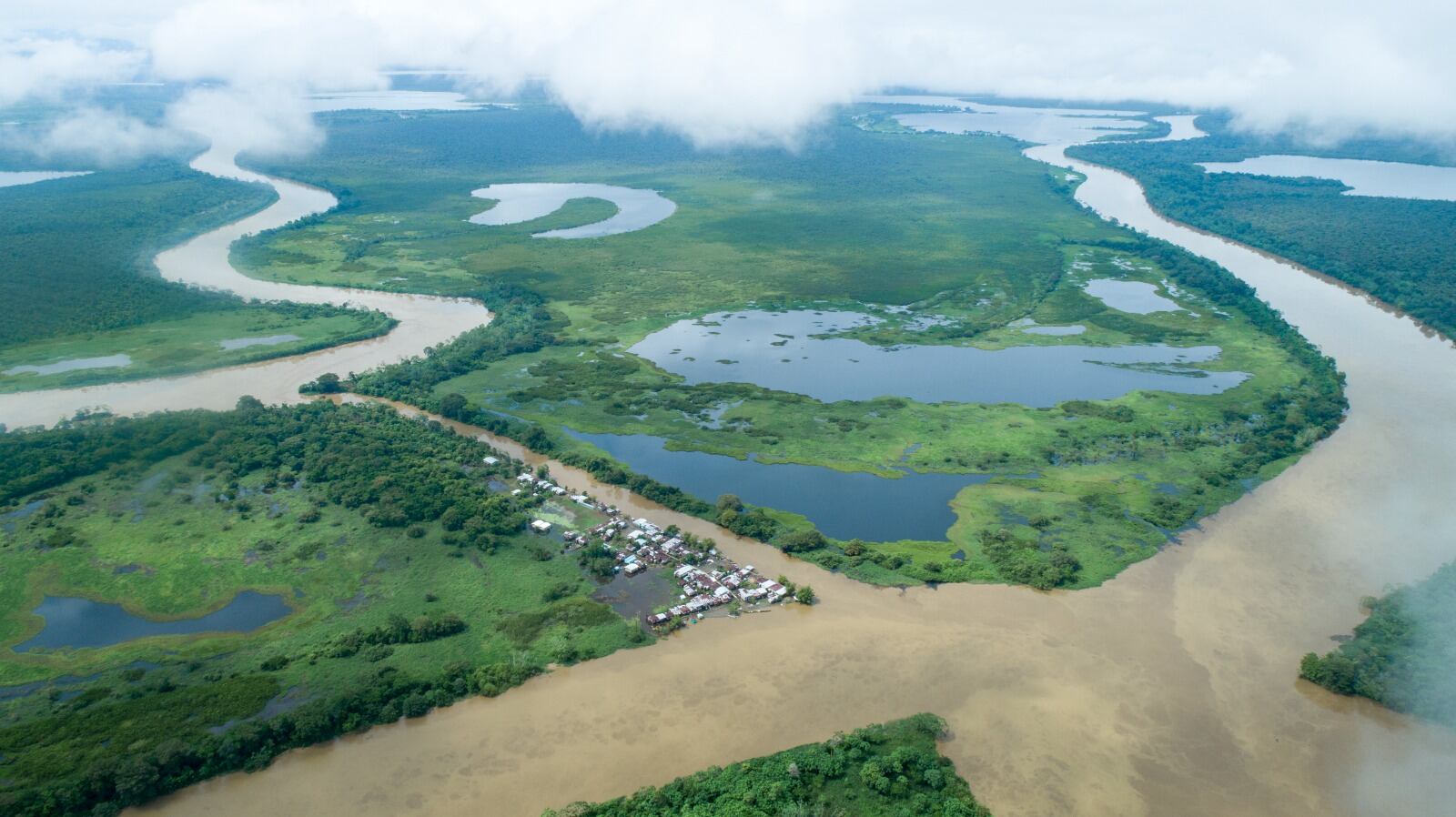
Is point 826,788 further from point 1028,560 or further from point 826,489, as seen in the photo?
point 826,489

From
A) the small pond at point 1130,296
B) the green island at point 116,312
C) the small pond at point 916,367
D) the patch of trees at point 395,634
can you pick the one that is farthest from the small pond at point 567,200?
the patch of trees at point 395,634

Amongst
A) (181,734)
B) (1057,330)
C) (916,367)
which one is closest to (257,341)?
(181,734)

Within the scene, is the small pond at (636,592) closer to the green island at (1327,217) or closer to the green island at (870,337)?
the green island at (870,337)

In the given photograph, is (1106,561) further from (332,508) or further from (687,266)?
(687,266)

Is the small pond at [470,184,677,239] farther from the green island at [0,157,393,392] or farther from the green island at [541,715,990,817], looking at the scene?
the green island at [541,715,990,817]

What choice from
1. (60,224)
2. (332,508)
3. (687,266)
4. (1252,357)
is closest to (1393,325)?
(1252,357)
